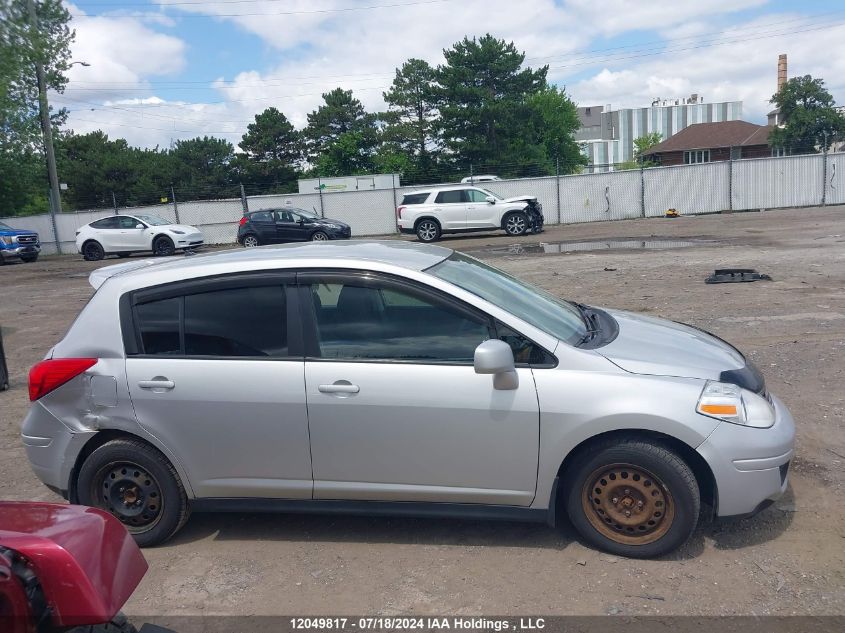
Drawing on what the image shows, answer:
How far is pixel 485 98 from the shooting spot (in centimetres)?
5316

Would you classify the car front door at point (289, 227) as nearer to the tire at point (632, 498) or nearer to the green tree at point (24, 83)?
the green tree at point (24, 83)

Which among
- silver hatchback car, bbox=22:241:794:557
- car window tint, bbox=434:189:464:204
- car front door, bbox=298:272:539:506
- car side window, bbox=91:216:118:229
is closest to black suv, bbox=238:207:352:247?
car window tint, bbox=434:189:464:204

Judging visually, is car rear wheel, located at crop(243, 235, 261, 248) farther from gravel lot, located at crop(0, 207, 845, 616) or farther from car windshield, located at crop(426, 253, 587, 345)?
car windshield, located at crop(426, 253, 587, 345)

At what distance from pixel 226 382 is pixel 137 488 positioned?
857mm

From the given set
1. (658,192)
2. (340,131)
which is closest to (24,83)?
(658,192)

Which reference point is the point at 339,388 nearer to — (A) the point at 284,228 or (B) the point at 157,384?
(B) the point at 157,384

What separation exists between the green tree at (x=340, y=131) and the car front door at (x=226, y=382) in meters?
64.7

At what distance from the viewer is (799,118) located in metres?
50.7

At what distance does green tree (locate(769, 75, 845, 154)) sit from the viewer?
164 ft

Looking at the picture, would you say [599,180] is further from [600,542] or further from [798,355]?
[600,542]

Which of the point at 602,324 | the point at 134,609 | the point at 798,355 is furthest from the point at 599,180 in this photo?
the point at 134,609

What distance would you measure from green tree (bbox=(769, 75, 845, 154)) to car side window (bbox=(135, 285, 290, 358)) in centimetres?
5276

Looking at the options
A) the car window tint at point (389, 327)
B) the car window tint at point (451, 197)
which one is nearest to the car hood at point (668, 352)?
the car window tint at point (389, 327)

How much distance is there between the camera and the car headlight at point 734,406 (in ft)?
12.1
